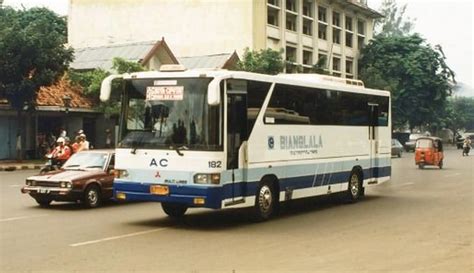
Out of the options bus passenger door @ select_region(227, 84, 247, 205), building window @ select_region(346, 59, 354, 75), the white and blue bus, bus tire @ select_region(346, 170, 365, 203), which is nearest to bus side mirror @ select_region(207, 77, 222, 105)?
the white and blue bus

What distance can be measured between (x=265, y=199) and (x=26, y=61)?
2367 cm

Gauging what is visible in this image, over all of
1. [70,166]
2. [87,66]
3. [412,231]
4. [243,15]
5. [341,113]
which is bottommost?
A: [412,231]

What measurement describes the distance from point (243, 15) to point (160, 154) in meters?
38.2

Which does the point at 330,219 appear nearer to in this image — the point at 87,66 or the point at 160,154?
the point at 160,154

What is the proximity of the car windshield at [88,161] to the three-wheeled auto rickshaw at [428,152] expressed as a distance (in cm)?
2254

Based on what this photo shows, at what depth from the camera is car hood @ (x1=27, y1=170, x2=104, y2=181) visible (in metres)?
15.1

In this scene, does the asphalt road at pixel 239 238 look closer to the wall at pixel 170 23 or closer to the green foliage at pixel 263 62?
the green foliage at pixel 263 62

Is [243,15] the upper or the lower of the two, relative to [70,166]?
upper

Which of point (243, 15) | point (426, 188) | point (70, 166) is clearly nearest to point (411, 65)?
point (243, 15)

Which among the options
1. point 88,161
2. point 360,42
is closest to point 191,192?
point 88,161

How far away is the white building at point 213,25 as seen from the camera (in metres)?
49.6

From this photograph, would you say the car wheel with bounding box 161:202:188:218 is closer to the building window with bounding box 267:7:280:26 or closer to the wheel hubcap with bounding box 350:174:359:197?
the wheel hubcap with bounding box 350:174:359:197

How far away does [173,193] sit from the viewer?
12141 mm

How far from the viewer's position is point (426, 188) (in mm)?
22312
